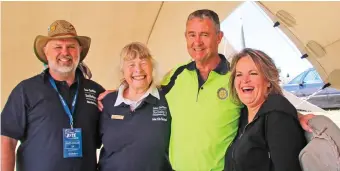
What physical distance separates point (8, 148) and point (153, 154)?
0.67 m

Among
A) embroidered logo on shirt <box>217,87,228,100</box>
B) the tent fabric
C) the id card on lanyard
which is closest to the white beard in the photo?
the id card on lanyard

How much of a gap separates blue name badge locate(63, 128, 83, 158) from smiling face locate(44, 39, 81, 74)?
0.30m

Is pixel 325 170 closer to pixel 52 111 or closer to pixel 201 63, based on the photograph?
pixel 201 63

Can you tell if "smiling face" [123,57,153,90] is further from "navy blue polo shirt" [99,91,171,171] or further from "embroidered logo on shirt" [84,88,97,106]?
"embroidered logo on shirt" [84,88,97,106]

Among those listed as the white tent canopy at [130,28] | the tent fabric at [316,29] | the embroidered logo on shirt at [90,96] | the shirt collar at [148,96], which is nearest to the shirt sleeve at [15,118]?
the embroidered logo on shirt at [90,96]

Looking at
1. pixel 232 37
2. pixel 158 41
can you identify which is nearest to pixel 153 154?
pixel 158 41

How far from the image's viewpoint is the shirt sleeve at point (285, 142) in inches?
51.7

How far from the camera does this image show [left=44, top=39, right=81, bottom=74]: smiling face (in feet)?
6.07

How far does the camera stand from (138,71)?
184cm

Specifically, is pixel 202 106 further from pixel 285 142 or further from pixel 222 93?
pixel 285 142

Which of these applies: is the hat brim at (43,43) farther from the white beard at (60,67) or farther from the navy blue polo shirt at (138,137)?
the navy blue polo shirt at (138,137)

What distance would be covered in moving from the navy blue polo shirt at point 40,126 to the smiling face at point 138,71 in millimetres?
297

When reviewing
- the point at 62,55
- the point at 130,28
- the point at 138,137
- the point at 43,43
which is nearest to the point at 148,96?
the point at 138,137

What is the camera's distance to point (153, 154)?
1765 millimetres
